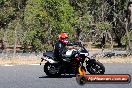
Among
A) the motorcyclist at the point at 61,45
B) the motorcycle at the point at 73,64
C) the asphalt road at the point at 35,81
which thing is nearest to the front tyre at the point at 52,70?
the motorcycle at the point at 73,64

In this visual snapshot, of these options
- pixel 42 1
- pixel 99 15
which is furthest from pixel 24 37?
pixel 99 15

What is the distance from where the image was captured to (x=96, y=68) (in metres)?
15.0

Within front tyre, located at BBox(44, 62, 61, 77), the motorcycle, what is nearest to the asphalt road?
front tyre, located at BBox(44, 62, 61, 77)

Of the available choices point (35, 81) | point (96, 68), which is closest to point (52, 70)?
point (35, 81)

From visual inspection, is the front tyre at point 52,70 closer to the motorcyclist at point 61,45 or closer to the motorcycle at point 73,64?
the motorcycle at point 73,64

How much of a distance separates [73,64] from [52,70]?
1010 millimetres

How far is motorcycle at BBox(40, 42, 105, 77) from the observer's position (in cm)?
1491

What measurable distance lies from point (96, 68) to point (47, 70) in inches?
79.6

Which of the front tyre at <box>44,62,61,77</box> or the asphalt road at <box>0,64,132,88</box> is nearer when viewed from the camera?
the asphalt road at <box>0,64,132,88</box>

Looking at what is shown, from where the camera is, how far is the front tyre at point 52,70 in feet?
50.9

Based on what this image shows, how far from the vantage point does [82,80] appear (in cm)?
1309

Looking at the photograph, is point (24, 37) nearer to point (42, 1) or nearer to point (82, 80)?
point (42, 1)

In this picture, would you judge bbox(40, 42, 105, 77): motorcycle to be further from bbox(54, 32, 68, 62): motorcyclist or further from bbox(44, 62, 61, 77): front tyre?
bbox(54, 32, 68, 62): motorcyclist

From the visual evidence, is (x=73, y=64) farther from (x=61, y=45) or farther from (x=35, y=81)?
(x=35, y=81)
